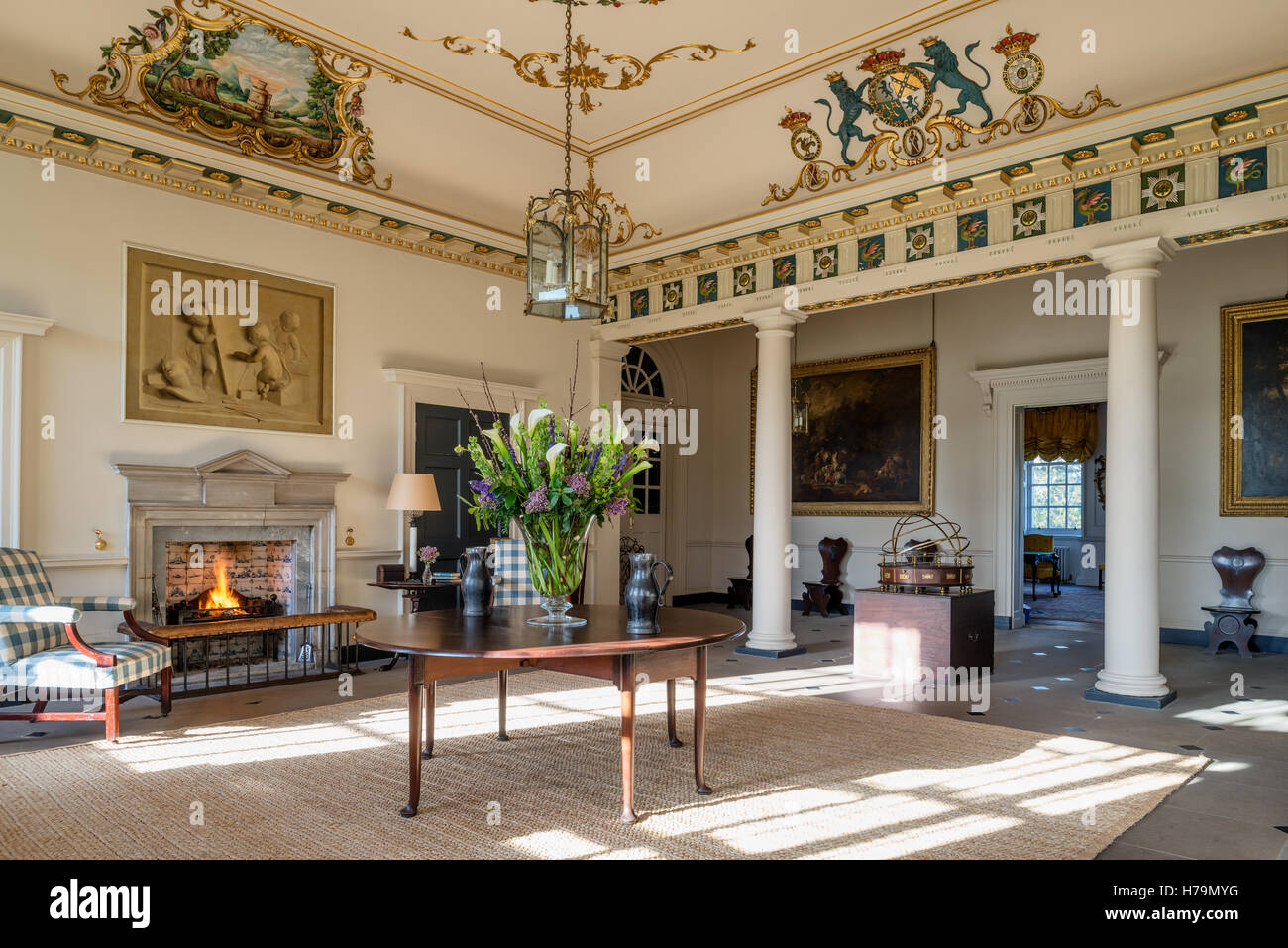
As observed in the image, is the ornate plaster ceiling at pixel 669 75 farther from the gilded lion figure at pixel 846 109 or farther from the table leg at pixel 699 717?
the table leg at pixel 699 717

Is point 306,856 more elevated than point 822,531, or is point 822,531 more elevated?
point 822,531

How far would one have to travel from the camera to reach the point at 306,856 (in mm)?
3152

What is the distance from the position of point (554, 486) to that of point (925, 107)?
4.67 meters

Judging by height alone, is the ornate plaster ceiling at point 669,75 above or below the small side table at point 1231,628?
above

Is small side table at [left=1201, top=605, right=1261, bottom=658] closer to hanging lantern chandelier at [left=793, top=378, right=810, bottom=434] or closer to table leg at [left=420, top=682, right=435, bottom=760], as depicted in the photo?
hanging lantern chandelier at [left=793, top=378, right=810, bottom=434]

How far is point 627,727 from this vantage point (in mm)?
3578

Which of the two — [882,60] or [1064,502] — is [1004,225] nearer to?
[882,60]

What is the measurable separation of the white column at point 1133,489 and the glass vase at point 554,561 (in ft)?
12.9

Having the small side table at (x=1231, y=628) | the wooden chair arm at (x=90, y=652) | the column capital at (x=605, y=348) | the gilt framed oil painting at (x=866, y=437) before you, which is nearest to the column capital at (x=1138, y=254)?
the small side table at (x=1231, y=628)

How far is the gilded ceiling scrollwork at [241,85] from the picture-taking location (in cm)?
584

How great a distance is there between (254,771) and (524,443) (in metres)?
2.08

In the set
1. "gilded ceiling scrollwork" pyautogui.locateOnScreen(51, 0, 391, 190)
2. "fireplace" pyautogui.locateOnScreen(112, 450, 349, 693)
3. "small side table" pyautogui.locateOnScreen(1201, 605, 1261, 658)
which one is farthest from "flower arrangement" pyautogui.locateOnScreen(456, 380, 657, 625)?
"small side table" pyautogui.locateOnScreen(1201, 605, 1261, 658)

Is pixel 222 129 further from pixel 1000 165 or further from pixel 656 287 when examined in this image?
pixel 1000 165

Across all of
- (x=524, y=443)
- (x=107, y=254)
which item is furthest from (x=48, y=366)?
(x=524, y=443)
